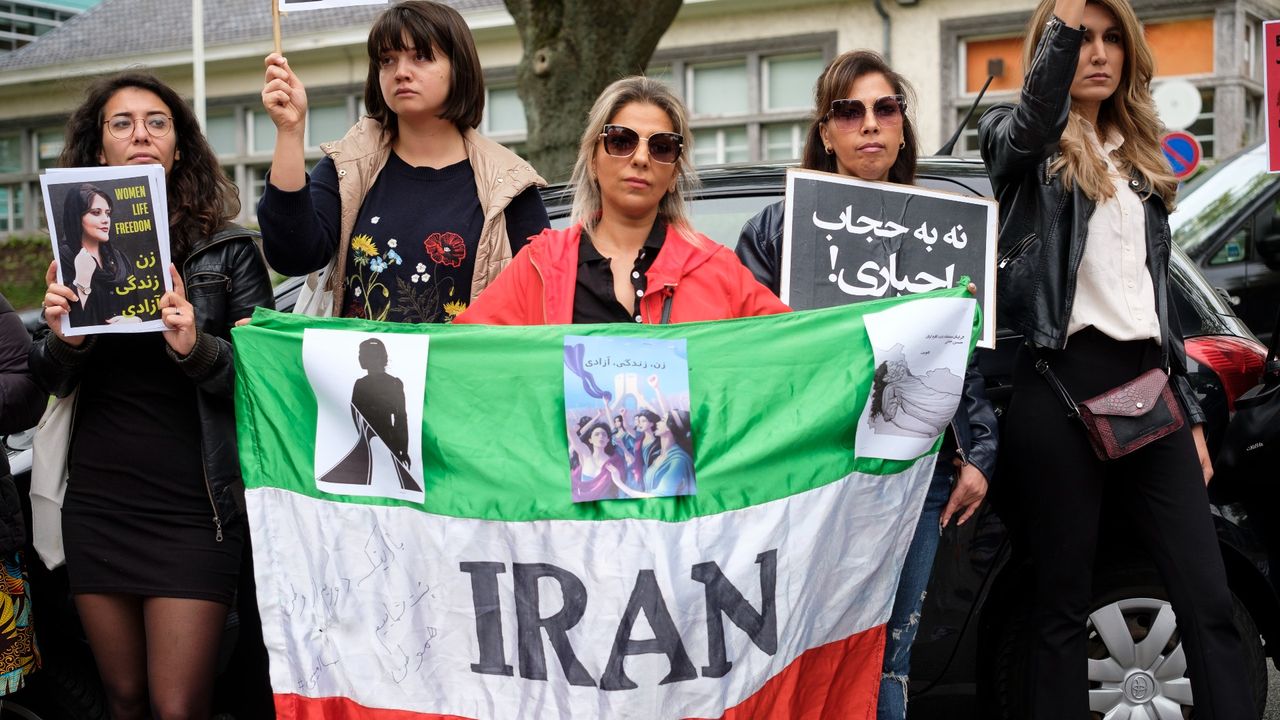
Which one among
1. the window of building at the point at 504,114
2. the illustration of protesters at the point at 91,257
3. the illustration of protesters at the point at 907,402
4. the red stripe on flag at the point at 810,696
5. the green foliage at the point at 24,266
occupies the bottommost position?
the red stripe on flag at the point at 810,696

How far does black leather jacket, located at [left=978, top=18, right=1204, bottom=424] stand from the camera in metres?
3.05

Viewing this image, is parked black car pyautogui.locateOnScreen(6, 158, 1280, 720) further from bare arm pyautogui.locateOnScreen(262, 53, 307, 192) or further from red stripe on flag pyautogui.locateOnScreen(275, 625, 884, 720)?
bare arm pyautogui.locateOnScreen(262, 53, 307, 192)

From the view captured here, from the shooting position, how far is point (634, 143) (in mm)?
2893

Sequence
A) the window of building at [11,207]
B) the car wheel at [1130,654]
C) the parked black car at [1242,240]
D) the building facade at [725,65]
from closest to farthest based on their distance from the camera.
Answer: the car wheel at [1130,654], the parked black car at [1242,240], the building facade at [725,65], the window of building at [11,207]

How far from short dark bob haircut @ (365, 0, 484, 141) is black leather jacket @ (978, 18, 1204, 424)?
1.26m

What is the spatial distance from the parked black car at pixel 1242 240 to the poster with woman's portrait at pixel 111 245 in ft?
20.2

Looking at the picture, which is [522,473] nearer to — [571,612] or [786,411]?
[571,612]

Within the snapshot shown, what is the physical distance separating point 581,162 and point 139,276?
3.33 feet

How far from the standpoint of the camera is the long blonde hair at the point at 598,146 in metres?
2.96

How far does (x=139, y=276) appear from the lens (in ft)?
9.59

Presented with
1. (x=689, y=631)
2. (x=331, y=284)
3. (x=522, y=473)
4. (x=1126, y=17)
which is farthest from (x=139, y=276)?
(x=1126, y=17)

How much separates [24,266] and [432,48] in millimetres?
22104

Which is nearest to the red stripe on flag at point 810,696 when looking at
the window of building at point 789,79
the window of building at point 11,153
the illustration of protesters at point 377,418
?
the illustration of protesters at point 377,418

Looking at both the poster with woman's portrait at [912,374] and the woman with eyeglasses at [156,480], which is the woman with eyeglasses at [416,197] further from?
the poster with woman's portrait at [912,374]
